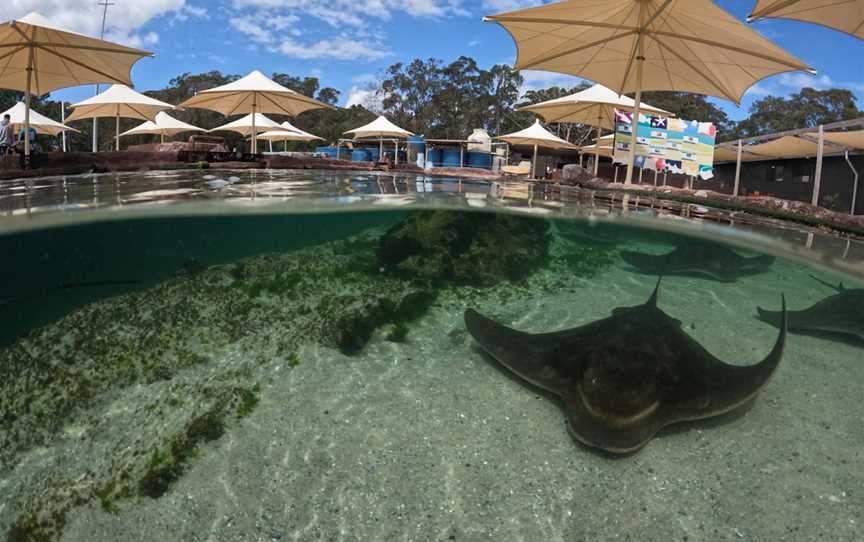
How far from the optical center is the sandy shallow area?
355 cm

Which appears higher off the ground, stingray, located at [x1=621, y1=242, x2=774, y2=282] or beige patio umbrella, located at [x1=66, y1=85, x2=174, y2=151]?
beige patio umbrella, located at [x1=66, y1=85, x2=174, y2=151]

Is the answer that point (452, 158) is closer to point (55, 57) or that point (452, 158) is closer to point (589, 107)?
point (589, 107)

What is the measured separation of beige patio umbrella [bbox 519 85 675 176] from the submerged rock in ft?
23.8

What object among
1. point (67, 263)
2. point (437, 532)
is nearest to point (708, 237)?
point (437, 532)

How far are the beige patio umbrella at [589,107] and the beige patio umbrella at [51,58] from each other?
10.2 meters

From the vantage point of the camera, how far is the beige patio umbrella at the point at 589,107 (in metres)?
15.2

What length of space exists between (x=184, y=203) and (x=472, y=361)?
13.2ft

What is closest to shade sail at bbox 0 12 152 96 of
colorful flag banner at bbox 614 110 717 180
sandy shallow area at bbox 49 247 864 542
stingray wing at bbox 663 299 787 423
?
sandy shallow area at bbox 49 247 864 542

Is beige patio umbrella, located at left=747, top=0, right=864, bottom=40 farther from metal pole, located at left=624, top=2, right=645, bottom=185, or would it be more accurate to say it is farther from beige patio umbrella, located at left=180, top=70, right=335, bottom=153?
beige patio umbrella, located at left=180, top=70, right=335, bottom=153

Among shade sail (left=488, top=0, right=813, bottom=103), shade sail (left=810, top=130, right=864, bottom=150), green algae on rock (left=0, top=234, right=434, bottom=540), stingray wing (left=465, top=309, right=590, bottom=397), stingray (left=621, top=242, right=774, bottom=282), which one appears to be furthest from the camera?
shade sail (left=810, top=130, right=864, bottom=150)

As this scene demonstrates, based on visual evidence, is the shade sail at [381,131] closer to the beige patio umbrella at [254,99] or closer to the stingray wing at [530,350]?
the beige patio umbrella at [254,99]

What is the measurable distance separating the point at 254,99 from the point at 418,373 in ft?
48.0

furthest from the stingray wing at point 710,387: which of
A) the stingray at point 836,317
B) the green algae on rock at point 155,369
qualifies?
the green algae on rock at point 155,369

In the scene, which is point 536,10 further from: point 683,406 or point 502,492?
point 502,492
